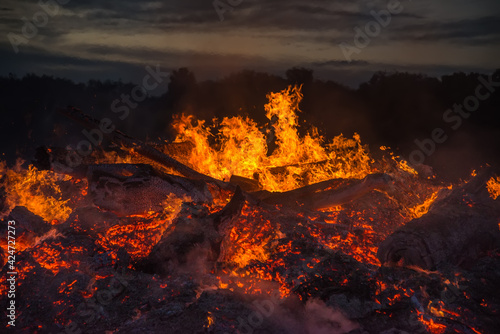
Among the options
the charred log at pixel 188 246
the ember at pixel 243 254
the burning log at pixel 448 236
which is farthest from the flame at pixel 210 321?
→ the burning log at pixel 448 236

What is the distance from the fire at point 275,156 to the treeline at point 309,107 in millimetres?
3675

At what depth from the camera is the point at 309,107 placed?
1416 centimetres

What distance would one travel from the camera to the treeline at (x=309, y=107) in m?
12.2

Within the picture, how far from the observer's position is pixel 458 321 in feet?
12.7

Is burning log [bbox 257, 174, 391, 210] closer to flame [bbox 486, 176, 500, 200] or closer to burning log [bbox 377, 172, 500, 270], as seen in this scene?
burning log [bbox 377, 172, 500, 270]

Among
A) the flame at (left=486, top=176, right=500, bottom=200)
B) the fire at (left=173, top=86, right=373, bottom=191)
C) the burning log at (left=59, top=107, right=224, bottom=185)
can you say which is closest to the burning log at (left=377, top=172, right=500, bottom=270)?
the flame at (left=486, top=176, right=500, bottom=200)

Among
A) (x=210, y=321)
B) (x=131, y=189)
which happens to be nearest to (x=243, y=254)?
(x=210, y=321)

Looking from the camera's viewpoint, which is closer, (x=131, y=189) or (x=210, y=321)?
(x=210, y=321)

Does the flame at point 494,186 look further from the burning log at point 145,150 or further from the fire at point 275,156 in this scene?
the burning log at point 145,150

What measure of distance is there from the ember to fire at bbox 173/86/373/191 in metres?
0.98

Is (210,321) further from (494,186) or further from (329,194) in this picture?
(494,186)

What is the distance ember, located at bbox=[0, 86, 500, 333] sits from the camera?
3965 millimetres

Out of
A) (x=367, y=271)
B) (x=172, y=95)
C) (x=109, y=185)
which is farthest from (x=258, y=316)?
(x=172, y=95)

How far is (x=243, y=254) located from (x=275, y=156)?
3.92 metres
